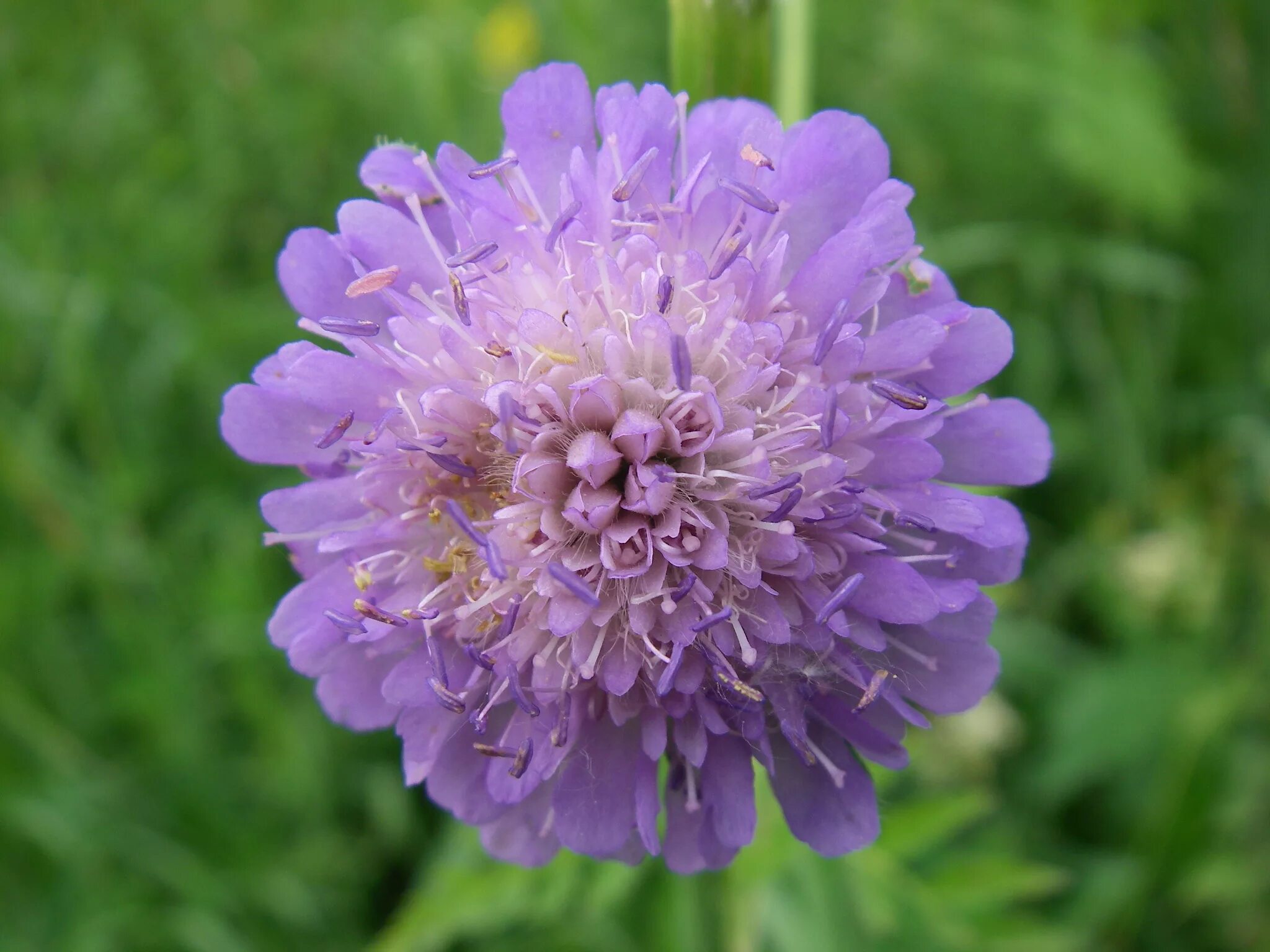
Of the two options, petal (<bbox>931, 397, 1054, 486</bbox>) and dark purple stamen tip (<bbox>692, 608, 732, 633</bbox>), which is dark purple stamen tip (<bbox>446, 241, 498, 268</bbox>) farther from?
petal (<bbox>931, 397, 1054, 486</bbox>)

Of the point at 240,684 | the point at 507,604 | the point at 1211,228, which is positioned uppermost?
the point at 507,604

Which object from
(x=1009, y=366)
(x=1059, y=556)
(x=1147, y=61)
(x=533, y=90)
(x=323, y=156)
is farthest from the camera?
(x=323, y=156)

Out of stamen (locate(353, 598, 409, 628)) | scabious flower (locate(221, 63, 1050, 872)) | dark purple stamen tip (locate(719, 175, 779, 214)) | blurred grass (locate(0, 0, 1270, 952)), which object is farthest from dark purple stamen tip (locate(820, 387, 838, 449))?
blurred grass (locate(0, 0, 1270, 952))

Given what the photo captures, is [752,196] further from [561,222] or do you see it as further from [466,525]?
[466,525]

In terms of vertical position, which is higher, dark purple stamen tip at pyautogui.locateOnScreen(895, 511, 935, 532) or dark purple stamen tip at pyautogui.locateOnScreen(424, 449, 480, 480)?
dark purple stamen tip at pyautogui.locateOnScreen(424, 449, 480, 480)

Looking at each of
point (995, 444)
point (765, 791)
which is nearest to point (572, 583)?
point (995, 444)

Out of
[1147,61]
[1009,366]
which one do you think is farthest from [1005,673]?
[1147,61]

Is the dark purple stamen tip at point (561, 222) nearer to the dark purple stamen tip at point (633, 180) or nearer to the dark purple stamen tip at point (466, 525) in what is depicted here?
the dark purple stamen tip at point (633, 180)

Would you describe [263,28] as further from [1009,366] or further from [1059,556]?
[1059,556]
